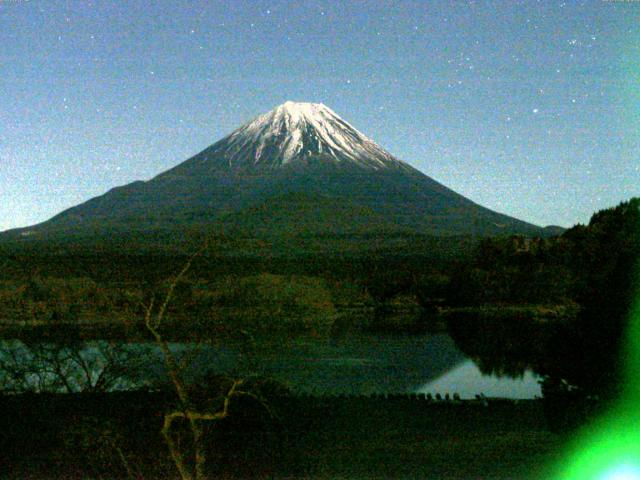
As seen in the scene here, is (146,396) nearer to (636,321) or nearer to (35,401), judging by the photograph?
(35,401)

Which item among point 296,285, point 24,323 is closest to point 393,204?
point 296,285

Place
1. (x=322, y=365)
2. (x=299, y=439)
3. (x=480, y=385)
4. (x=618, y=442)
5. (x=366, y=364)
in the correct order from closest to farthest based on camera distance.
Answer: (x=618, y=442) < (x=299, y=439) < (x=480, y=385) < (x=322, y=365) < (x=366, y=364)

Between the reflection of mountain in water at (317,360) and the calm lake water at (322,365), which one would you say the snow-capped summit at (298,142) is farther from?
the calm lake water at (322,365)

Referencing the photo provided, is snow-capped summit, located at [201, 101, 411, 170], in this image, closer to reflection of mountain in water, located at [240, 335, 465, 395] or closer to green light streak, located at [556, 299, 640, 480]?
reflection of mountain in water, located at [240, 335, 465, 395]

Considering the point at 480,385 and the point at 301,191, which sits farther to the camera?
the point at 301,191

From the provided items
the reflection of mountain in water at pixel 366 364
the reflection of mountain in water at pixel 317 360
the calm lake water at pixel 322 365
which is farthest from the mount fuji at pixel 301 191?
the calm lake water at pixel 322 365

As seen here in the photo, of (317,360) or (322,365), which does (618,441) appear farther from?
(317,360)

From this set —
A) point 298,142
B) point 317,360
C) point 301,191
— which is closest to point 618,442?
point 317,360
